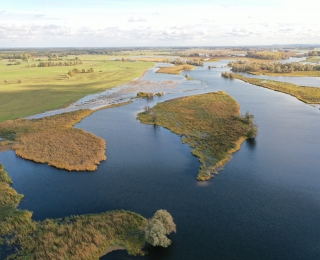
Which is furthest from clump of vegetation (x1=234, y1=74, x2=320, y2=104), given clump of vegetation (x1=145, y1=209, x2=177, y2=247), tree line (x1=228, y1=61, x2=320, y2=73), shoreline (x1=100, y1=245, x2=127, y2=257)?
shoreline (x1=100, y1=245, x2=127, y2=257)

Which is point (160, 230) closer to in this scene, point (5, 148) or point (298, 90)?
point (5, 148)

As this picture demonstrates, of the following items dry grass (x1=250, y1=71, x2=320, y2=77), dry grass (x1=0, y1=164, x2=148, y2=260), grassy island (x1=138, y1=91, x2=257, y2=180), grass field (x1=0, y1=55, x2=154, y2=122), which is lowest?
dry grass (x1=0, y1=164, x2=148, y2=260)

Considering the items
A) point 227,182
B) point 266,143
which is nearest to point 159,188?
point 227,182

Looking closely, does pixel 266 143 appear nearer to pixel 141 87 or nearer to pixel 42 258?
pixel 42 258

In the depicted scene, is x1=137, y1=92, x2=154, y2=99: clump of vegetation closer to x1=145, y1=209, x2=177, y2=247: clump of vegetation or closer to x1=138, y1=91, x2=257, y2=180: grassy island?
x1=138, y1=91, x2=257, y2=180: grassy island

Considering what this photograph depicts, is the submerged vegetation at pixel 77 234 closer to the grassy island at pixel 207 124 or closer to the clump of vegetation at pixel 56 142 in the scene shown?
the clump of vegetation at pixel 56 142

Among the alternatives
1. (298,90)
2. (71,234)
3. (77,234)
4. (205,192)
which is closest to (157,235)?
(77,234)

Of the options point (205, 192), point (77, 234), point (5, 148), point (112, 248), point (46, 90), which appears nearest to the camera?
point (112, 248)
